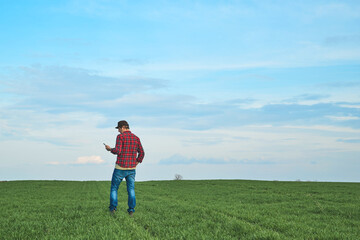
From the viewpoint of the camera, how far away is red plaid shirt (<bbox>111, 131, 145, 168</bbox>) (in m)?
12.3

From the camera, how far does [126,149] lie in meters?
12.4

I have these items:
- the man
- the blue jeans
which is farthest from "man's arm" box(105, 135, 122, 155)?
the blue jeans

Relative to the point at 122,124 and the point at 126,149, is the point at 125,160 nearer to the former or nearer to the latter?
the point at 126,149

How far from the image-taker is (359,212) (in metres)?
14.3

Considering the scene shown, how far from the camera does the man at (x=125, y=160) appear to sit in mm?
12344

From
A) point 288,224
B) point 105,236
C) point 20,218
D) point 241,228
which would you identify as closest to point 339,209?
point 288,224

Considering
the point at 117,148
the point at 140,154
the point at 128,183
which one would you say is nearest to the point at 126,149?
the point at 117,148

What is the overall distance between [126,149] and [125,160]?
394 mm

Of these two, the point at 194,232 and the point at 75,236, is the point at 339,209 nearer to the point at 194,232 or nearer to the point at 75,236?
the point at 194,232

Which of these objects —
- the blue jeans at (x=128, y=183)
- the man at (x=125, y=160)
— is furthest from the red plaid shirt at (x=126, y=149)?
the blue jeans at (x=128, y=183)

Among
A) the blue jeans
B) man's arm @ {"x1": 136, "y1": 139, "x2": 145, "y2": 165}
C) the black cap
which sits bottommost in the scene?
the blue jeans

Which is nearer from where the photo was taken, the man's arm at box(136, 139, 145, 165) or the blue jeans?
the blue jeans

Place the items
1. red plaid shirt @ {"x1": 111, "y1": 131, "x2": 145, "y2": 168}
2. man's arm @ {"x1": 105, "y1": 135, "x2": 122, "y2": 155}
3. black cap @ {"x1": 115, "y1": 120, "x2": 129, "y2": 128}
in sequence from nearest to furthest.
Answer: man's arm @ {"x1": 105, "y1": 135, "x2": 122, "y2": 155}, red plaid shirt @ {"x1": 111, "y1": 131, "x2": 145, "y2": 168}, black cap @ {"x1": 115, "y1": 120, "x2": 129, "y2": 128}

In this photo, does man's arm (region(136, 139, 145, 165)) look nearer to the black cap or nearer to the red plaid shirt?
the red plaid shirt
